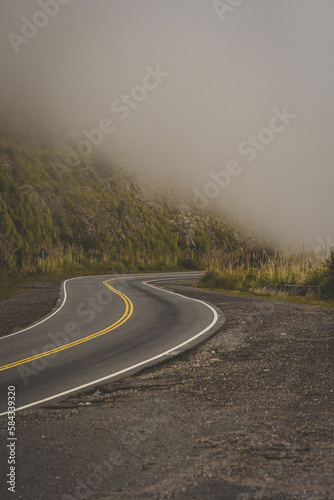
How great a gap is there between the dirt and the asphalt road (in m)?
0.63

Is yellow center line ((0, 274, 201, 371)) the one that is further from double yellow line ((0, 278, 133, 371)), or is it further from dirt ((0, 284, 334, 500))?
dirt ((0, 284, 334, 500))

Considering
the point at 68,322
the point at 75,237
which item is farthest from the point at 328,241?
the point at 75,237

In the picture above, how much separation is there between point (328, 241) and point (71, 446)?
17.2 m

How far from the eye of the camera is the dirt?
3941 mm

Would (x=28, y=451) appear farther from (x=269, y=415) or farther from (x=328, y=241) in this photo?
(x=328, y=241)

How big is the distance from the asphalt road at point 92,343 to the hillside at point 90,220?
14890mm

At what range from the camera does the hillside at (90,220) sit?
40594 mm

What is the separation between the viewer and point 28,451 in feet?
15.6

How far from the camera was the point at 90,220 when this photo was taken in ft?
169

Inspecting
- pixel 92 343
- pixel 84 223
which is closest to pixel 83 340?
pixel 92 343

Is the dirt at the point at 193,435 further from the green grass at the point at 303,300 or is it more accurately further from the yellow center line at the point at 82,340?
the green grass at the point at 303,300

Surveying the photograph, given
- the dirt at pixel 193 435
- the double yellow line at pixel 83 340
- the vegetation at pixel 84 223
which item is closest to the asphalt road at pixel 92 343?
the double yellow line at pixel 83 340

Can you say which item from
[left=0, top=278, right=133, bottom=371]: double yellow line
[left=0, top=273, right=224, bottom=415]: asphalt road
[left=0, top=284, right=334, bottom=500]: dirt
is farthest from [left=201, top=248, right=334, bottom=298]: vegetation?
[left=0, top=284, right=334, bottom=500]: dirt

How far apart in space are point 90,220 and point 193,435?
157 ft
